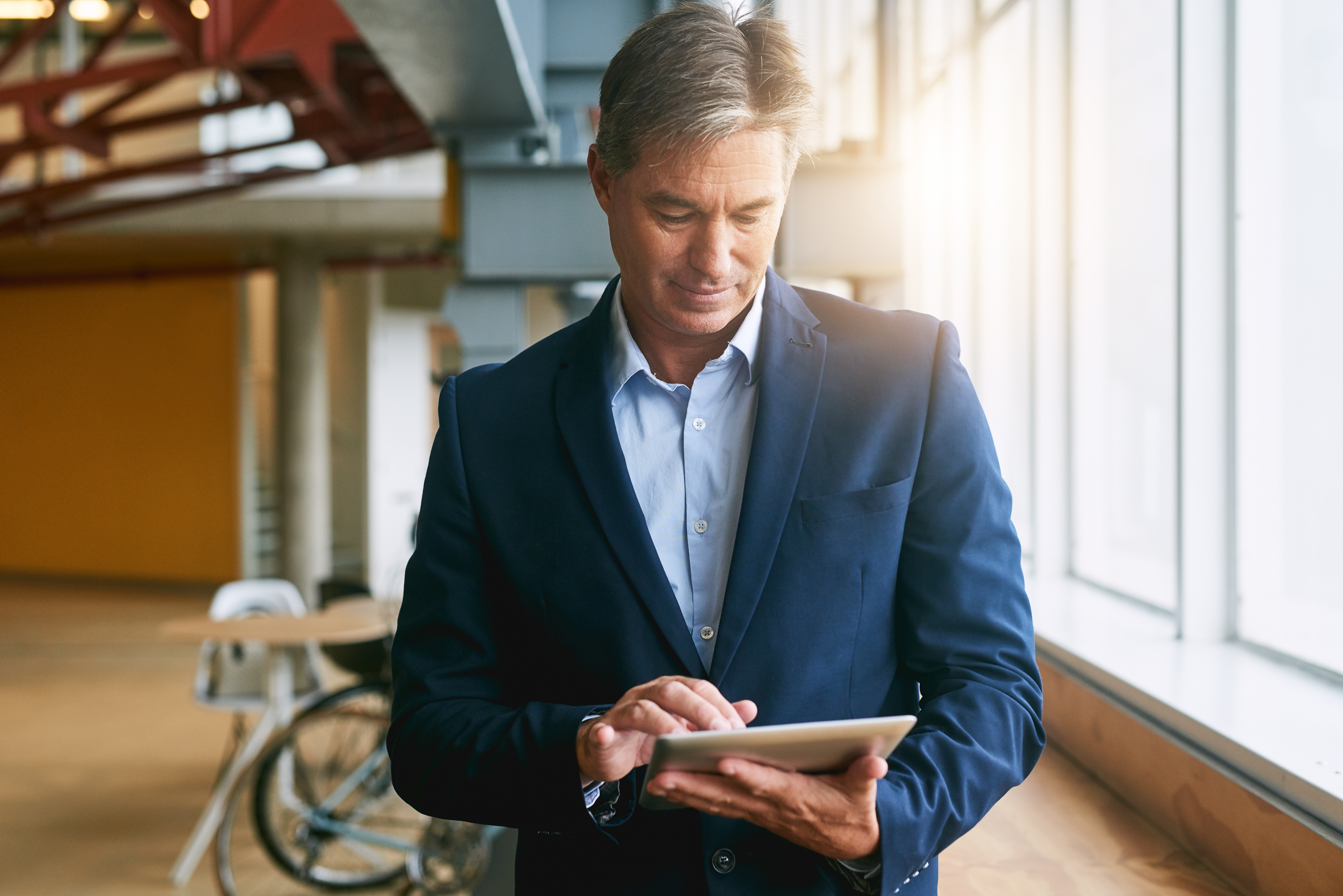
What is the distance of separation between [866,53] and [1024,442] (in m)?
2.73

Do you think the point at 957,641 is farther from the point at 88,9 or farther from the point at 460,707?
the point at 88,9

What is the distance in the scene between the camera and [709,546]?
1.24 metres

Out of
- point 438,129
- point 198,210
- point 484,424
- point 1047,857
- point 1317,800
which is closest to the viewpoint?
point 484,424

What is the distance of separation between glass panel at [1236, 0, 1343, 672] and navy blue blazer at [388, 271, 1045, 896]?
4.68 feet

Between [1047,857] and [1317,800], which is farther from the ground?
[1317,800]

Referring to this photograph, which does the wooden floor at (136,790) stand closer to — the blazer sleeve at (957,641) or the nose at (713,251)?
the blazer sleeve at (957,641)

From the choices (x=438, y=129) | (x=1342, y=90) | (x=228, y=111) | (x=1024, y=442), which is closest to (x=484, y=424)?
(x=1342, y=90)

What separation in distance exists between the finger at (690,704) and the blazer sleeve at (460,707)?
0.16 metres

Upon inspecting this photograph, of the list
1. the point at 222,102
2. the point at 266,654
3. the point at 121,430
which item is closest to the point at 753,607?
the point at 266,654

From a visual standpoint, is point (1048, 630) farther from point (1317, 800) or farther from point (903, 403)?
point (903, 403)

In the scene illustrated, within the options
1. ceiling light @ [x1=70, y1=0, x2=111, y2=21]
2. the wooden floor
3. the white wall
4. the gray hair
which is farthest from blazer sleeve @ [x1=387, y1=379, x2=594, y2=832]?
the white wall

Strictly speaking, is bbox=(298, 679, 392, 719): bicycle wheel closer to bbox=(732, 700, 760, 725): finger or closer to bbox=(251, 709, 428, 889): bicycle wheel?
bbox=(251, 709, 428, 889): bicycle wheel

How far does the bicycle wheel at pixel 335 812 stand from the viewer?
4.30m

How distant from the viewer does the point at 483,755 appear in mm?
1151
